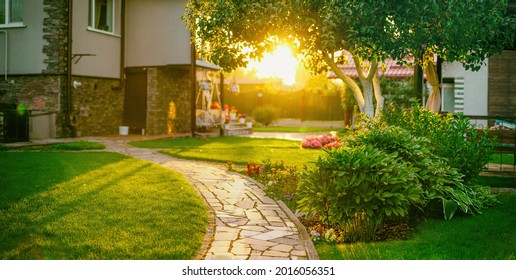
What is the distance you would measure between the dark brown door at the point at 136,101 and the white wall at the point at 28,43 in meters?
4.22

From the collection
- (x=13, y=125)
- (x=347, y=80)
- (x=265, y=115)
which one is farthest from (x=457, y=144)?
(x=265, y=115)

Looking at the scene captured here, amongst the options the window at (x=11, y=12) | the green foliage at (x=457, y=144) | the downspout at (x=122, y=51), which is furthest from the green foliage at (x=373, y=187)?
the downspout at (x=122, y=51)

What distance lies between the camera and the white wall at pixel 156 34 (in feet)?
69.5

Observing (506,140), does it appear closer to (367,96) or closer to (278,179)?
(367,96)

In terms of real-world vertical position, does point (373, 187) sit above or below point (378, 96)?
below

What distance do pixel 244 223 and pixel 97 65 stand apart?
553 inches

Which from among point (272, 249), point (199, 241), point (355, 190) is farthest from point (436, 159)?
point (199, 241)

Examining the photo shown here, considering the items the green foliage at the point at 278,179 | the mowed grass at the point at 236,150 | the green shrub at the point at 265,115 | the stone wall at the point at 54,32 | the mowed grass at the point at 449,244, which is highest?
the stone wall at the point at 54,32

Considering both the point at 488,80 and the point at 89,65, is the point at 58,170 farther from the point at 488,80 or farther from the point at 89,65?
the point at 488,80

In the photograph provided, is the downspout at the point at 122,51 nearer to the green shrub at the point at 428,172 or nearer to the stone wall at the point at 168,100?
the stone wall at the point at 168,100

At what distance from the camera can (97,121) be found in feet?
65.6

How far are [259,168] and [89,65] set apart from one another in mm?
10396

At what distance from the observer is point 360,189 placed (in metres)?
6.66
